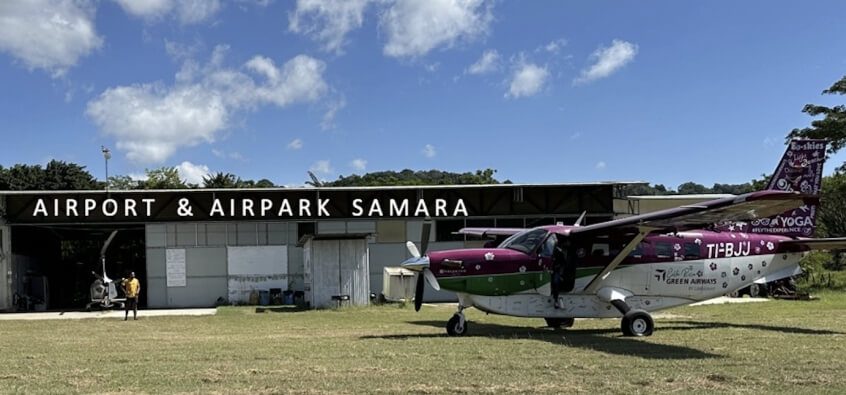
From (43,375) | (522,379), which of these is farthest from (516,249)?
(43,375)

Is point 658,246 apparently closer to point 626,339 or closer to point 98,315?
point 626,339

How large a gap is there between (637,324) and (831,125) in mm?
36850

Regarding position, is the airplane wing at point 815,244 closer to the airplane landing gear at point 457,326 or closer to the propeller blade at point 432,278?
the airplane landing gear at point 457,326

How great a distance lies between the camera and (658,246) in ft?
56.5

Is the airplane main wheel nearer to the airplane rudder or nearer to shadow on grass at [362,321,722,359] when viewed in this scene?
shadow on grass at [362,321,722,359]

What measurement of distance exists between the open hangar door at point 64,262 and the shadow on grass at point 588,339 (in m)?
23.1

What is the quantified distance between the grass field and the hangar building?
15069 mm

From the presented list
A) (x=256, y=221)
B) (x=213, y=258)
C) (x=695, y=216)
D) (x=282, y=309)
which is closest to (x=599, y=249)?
(x=695, y=216)

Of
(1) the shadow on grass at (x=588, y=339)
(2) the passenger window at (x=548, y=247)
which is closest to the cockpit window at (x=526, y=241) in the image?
(2) the passenger window at (x=548, y=247)

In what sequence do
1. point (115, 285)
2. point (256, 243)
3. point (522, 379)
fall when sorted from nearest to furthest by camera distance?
1. point (522, 379)
2. point (115, 285)
3. point (256, 243)

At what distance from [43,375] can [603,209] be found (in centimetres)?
2850

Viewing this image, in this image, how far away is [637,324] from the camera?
51.4 feet

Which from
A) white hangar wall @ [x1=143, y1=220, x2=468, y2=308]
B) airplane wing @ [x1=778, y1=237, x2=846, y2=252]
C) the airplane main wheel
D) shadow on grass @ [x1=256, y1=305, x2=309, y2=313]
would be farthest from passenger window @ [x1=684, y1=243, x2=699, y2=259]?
white hangar wall @ [x1=143, y1=220, x2=468, y2=308]

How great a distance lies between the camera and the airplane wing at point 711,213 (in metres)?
12.1
